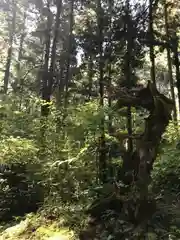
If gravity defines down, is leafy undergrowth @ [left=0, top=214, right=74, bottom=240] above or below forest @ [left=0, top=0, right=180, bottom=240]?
below

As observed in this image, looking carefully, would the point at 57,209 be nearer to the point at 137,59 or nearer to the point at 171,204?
the point at 171,204

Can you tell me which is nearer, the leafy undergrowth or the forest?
the forest

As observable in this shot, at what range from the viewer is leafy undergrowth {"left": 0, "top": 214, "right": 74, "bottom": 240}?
7.46m

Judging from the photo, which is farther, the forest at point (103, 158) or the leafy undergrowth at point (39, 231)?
the leafy undergrowth at point (39, 231)

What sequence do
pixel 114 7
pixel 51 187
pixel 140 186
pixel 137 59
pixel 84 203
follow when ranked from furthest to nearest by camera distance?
1. pixel 137 59
2. pixel 114 7
3. pixel 51 187
4. pixel 84 203
5. pixel 140 186

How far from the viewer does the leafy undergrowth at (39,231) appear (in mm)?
7458

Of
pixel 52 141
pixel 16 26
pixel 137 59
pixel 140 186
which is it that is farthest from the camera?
pixel 16 26

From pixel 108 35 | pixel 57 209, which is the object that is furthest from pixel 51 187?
pixel 108 35

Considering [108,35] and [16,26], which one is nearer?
[108,35]

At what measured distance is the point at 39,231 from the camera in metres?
7.95

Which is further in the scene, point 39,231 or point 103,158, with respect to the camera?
point 103,158

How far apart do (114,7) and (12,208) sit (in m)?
10.3

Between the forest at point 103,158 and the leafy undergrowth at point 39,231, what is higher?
the forest at point 103,158

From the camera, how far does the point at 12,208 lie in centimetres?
1195
